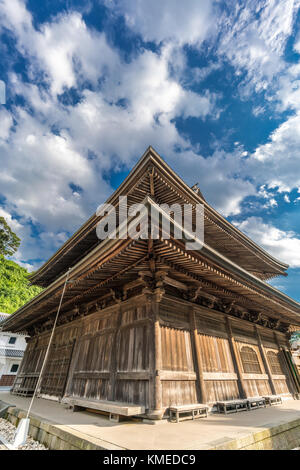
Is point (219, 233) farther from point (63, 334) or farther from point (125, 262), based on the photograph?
point (63, 334)

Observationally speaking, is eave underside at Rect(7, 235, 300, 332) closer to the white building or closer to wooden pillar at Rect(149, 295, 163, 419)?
wooden pillar at Rect(149, 295, 163, 419)

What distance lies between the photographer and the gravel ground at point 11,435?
375cm

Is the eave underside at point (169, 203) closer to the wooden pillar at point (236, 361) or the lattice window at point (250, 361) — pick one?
the wooden pillar at point (236, 361)

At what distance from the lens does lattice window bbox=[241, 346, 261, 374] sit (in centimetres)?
781

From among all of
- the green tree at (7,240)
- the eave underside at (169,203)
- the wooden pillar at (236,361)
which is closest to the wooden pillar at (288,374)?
the eave underside at (169,203)

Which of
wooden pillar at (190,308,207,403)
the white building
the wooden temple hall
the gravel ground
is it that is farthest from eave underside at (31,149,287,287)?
the white building

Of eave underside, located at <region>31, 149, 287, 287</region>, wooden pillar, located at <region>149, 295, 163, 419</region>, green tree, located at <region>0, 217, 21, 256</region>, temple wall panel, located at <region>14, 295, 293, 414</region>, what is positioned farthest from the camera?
green tree, located at <region>0, 217, 21, 256</region>

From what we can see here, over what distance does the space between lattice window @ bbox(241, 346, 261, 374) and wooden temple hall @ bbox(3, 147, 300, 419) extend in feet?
0.17

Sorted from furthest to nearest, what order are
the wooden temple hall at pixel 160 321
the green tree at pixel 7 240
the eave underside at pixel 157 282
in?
the green tree at pixel 7 240 < the wooden temple hall at pixel 160 321 < the eave underside at pixel 157 282

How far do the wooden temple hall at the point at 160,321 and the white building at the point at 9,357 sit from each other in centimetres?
2290

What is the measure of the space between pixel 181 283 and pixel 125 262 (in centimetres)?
198

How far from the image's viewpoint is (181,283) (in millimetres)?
6312
